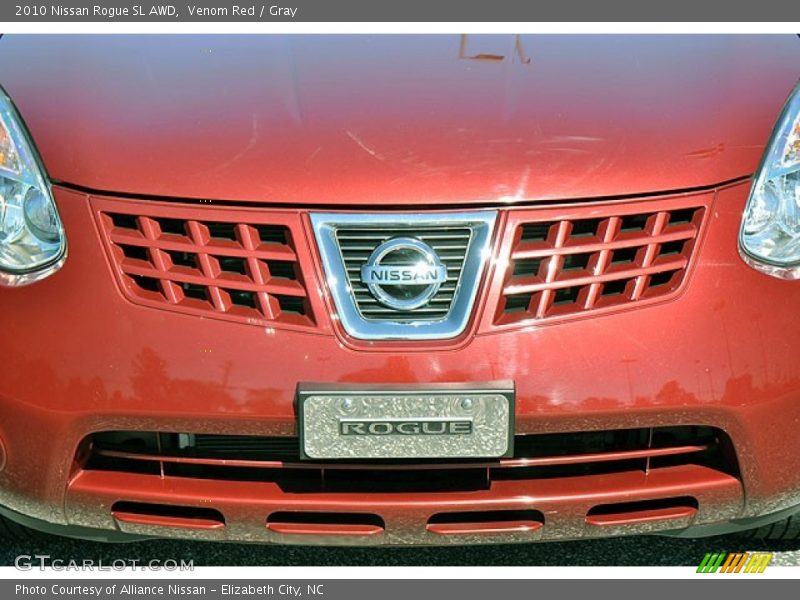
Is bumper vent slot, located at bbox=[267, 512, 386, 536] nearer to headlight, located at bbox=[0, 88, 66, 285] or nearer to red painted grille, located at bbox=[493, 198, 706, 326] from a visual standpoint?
red painted grille, located at bbox=[493, 198, 706, 326]

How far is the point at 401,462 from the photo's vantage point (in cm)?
217

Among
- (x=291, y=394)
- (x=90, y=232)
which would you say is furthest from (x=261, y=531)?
(x=90, y=232)

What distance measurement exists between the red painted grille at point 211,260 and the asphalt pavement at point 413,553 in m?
0.92

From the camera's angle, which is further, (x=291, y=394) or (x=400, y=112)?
(x=400, y=112)

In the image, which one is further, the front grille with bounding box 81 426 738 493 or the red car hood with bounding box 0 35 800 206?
the front grille with bounding box 81 426 738 493

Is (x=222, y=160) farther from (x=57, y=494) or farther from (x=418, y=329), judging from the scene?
(x=57, y=494)

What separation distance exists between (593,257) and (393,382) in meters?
0.47

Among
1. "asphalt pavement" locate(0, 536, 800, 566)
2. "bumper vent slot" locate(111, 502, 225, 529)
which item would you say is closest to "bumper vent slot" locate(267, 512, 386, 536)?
"bumper vent slot" locate(111, 502, 225, 529)

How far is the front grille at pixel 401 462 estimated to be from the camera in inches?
86.3

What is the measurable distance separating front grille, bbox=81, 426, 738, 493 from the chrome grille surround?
0.29m

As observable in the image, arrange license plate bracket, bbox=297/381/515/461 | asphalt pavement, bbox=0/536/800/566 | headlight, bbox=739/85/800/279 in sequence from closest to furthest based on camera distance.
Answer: license plate bracket, bbox=297/381/515/461
headlight, bbox=739/85/800/279
asphalt pavement, bbox=0/536/800/566

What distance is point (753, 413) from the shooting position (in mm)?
2139

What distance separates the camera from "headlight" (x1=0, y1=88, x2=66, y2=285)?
7.00 feet

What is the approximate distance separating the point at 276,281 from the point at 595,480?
78cm
